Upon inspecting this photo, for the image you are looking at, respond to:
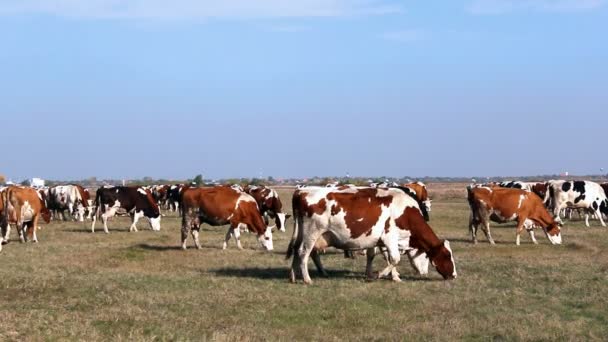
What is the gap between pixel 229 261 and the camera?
2177 centimetres

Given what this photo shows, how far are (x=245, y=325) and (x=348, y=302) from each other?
263 centimetres

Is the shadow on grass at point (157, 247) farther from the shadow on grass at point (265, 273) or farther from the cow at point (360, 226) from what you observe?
the cow at point (360, 226)

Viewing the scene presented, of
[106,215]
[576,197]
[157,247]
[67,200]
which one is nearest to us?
[157,247]

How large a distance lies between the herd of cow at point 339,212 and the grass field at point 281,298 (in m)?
0.74

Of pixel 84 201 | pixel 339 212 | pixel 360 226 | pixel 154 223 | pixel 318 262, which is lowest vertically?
pixel 154 223

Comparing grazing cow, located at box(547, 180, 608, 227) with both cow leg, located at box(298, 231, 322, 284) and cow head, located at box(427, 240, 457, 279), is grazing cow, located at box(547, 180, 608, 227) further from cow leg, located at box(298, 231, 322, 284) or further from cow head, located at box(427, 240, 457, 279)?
cow leg, located at box(298, 231, 322, 284)

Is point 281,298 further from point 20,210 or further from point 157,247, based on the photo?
point 20,210

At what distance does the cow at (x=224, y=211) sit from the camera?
24.7 m

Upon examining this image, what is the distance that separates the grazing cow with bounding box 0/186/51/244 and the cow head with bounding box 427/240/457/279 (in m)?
16.1

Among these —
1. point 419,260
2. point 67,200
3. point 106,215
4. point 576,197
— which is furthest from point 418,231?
point 67,200

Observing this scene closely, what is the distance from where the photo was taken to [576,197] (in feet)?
117

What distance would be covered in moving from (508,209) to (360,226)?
11.6 meters

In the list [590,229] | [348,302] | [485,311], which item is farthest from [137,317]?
[590,229]

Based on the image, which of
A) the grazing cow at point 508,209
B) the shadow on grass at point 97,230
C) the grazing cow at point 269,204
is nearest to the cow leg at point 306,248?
the grazing cow at point 508,209
